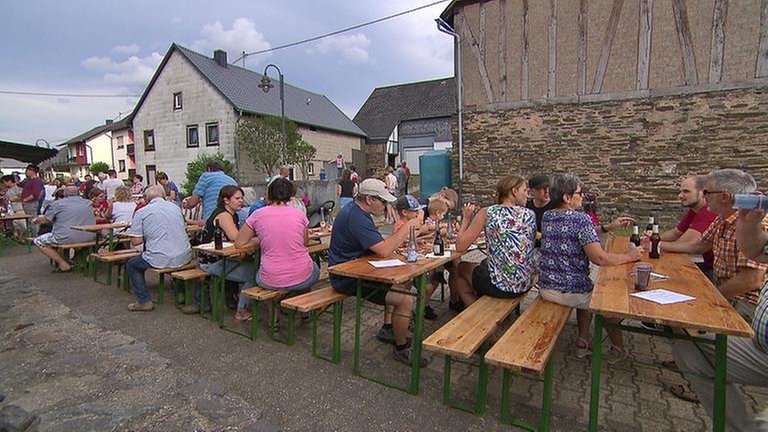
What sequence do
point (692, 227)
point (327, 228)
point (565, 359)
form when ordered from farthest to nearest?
point (327, 228) < point (692, 227) < point (565, 359)

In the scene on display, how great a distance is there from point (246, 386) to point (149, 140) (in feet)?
82.9

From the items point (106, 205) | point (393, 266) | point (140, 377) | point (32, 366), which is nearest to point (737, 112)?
point (393, 266)

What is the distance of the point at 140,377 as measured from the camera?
3.00 meters

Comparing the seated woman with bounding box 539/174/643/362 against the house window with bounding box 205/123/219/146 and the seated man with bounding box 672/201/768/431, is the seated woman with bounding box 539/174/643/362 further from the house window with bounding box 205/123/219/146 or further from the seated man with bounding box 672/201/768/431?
the house window with bounding box 205/123/219/146

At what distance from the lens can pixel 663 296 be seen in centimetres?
222

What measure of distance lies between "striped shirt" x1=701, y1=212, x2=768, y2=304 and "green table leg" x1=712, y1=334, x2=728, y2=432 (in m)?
0.97

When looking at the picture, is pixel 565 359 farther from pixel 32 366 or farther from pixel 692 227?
pixel 32 366

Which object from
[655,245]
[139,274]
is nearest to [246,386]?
[139,274]

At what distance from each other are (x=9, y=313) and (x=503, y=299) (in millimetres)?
5174

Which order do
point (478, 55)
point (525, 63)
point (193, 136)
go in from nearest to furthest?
point (525, 63) < point (478, 55) < point (193, 136)

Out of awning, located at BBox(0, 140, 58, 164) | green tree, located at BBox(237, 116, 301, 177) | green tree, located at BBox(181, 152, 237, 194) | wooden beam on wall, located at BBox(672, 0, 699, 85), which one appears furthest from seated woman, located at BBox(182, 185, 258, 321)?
green tree, located at BBox(237, 116, 301, 177)

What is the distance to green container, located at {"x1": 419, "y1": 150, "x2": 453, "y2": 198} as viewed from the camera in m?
11.7

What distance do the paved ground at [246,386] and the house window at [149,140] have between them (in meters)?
22.5

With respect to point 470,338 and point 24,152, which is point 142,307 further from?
point 24,152
